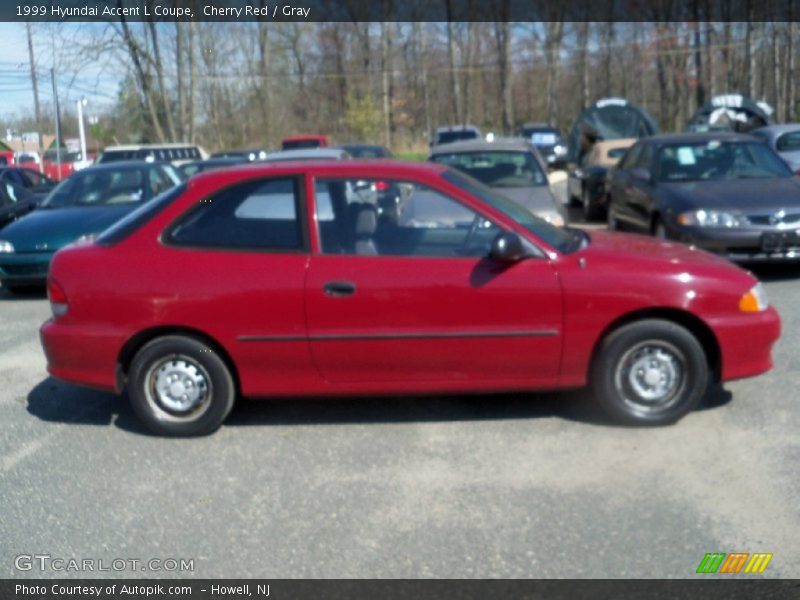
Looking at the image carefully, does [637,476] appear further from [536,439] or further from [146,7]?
[146,7]

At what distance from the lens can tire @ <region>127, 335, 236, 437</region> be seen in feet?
19.0

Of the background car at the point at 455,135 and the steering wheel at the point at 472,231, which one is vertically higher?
the steering wheel at the point at 472,231

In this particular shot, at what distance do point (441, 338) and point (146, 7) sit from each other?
33.3 m

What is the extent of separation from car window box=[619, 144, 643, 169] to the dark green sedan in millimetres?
6020

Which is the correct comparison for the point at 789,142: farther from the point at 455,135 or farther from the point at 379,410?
the point at 455,135

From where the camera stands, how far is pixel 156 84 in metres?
40.7

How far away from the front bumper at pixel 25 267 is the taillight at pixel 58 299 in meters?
5.10

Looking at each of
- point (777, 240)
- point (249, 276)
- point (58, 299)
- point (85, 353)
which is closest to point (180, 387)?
point (85, 353)

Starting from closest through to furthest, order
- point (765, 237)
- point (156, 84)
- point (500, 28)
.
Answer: point (765, 237) → point (156, 84) → point (500, 28)

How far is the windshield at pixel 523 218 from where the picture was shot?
5.83 metres

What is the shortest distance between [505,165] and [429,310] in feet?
20.8

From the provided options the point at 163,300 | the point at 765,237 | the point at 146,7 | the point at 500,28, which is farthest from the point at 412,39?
the point at 163,300

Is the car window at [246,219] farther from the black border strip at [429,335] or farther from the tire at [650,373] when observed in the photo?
the tire at [650,373]

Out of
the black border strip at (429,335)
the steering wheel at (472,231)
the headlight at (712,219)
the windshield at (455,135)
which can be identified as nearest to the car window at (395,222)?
the steering wheel at (472,231)
